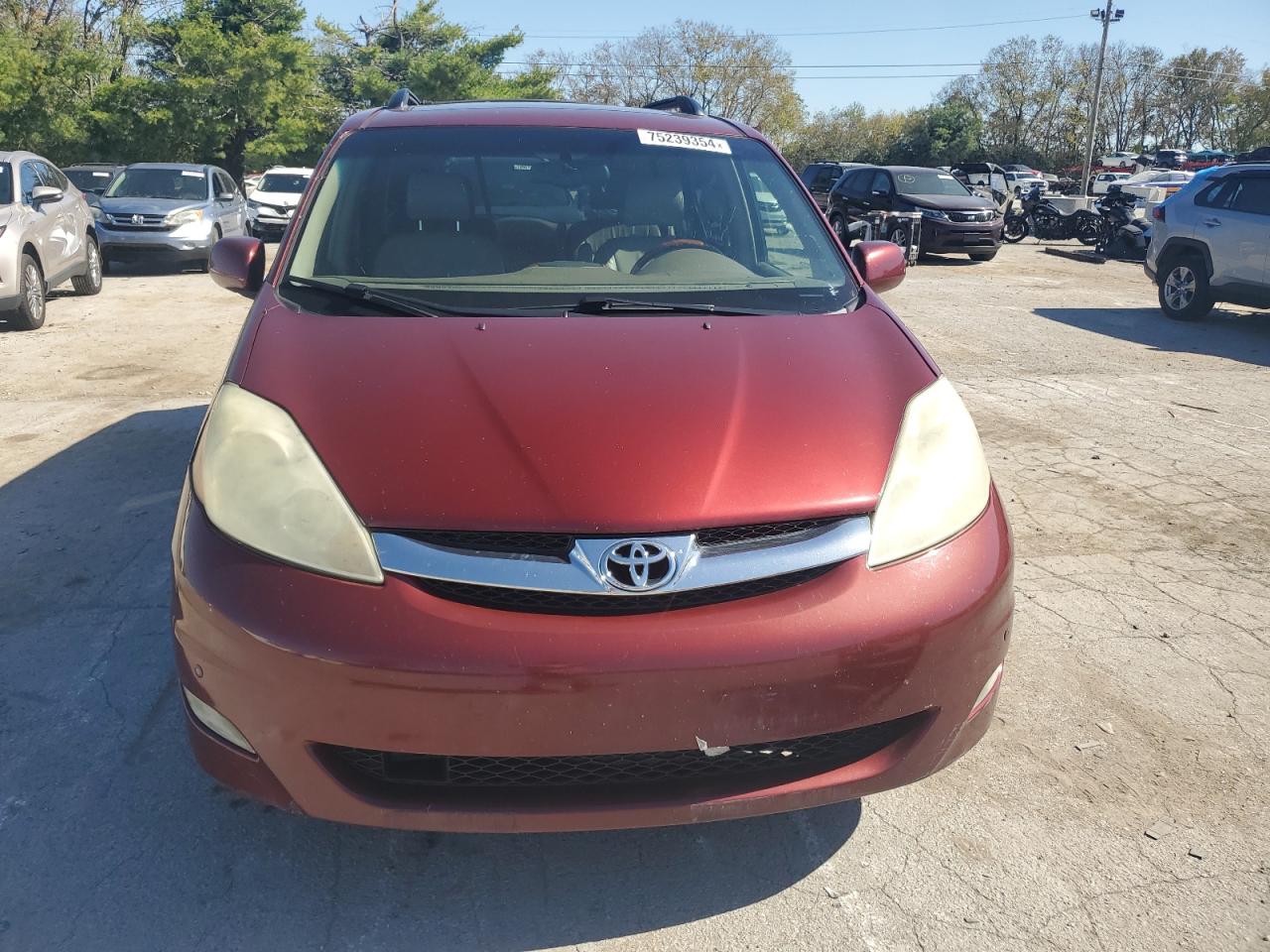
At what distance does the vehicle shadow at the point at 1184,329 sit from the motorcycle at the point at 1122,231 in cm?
723

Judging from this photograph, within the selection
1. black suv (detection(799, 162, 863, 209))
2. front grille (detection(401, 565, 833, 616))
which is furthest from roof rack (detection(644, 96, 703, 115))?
black suv (detection(799, 162, 863, 209))

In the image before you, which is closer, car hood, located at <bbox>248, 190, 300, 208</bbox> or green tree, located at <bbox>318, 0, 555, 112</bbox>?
car hood, located at <bbox>248, 190, 300, 208</bbox>

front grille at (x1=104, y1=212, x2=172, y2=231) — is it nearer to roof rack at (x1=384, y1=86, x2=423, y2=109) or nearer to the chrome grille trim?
roof rack at (x1=384, y1=86, x2=423, y2=109)

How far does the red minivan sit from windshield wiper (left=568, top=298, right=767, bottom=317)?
141mm

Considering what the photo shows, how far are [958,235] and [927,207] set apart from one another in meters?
0.77

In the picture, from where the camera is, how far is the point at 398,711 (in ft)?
6.35

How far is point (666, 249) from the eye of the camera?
10.9ft

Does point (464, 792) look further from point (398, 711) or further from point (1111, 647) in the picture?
point (1111, 647)

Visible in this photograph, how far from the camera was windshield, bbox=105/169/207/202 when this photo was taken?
1552cm

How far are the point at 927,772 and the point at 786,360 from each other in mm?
1042

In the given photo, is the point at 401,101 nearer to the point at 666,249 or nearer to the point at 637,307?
the point at 666,249

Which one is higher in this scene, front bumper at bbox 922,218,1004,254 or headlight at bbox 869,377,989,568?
headlight at bbox 869,377,989,568

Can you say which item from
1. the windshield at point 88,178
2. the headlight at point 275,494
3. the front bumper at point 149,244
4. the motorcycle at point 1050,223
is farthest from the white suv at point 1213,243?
the windshield at point 88,178

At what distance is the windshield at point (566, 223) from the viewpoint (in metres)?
3.03
